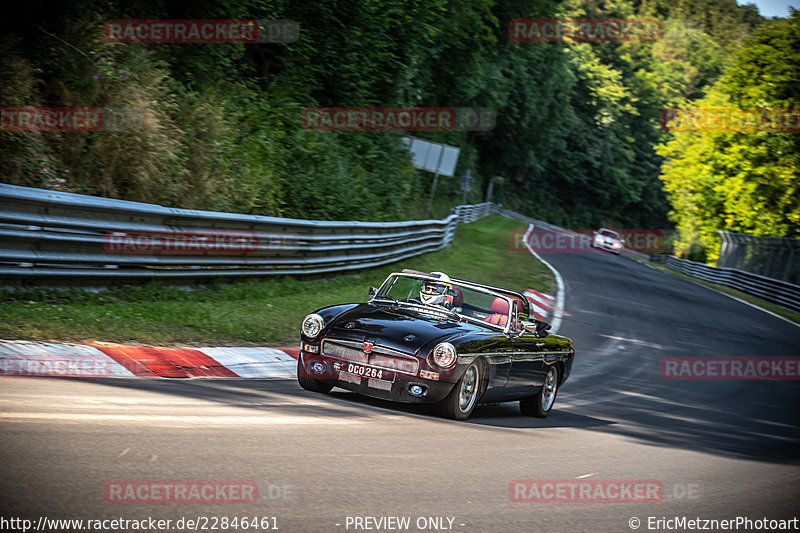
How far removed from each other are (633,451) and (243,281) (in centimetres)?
731

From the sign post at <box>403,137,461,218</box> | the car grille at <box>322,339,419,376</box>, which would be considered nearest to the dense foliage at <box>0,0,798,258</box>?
the sign post at <box>403,137,461,218</box>

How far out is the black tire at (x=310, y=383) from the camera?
7.76 meters

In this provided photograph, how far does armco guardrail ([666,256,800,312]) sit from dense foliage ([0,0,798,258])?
9.73 m

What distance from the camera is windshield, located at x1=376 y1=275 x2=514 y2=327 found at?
8.66 metres

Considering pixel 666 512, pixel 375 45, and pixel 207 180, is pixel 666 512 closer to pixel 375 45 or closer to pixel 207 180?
pixel 207 180

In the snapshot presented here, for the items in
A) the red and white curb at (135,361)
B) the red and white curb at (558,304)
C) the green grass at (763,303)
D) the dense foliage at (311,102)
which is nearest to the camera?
the red and white curb at (135,361)

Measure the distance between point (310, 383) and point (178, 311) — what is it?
10.0 ft

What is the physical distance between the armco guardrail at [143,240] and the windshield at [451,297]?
3454 mm

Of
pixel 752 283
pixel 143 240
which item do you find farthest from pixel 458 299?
pixel 752 283

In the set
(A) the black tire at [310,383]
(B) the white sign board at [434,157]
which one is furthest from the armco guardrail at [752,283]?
(A) the black tire at [310,383]

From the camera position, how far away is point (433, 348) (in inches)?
287

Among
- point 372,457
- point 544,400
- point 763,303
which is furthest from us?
point 763,303

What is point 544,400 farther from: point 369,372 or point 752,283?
point 752,283

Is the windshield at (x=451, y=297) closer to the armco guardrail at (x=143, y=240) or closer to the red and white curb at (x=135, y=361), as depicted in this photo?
the red and white curb at (x=135, y=361)
